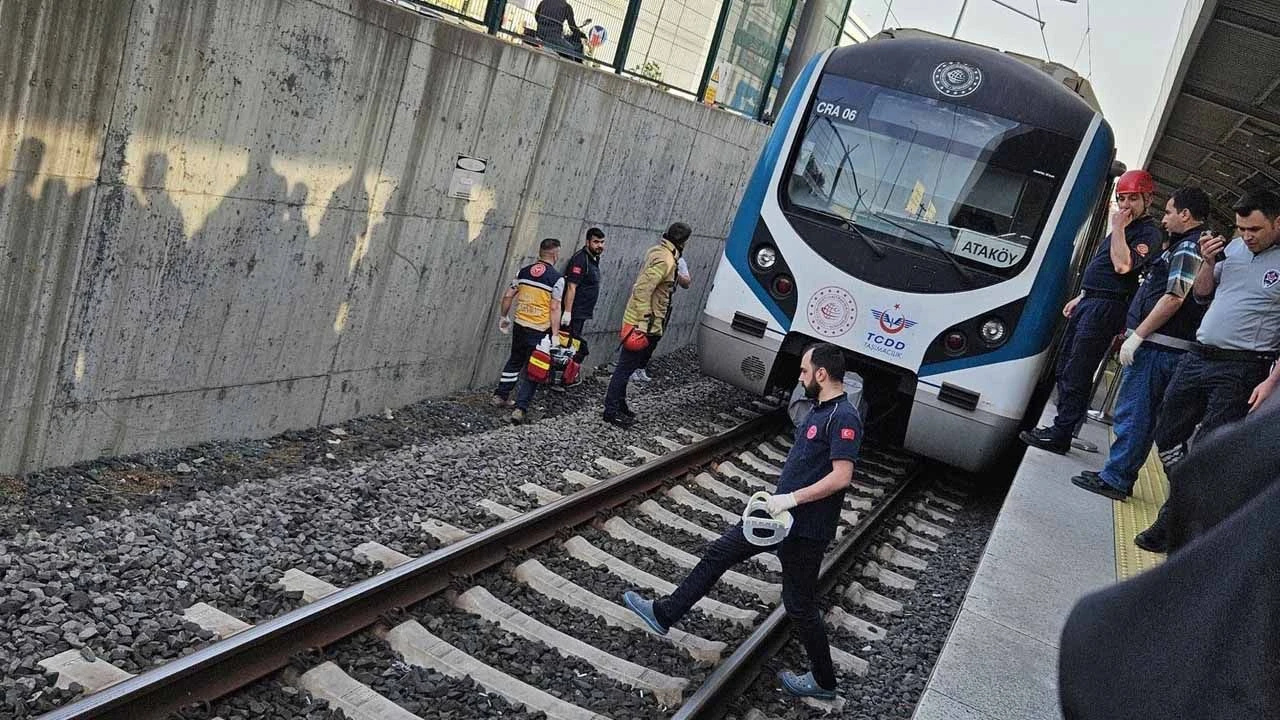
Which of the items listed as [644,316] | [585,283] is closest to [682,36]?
[585,283]

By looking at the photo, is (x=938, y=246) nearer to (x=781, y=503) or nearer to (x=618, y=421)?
(x=618, y=421)

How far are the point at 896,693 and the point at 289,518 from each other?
3.43m

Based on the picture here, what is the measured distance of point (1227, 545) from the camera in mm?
→ 1196

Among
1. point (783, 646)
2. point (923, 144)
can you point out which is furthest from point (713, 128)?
point (783, 646)

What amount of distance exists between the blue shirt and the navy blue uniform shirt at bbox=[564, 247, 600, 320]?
5.66m

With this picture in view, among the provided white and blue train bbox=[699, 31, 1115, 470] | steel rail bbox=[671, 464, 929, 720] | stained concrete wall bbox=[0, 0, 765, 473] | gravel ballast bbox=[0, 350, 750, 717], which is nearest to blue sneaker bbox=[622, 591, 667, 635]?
steel rail bbox=[671, 464, 929, 720]

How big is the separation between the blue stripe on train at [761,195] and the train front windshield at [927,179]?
23 centimetres

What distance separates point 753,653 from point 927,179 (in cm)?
538

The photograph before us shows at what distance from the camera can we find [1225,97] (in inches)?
754

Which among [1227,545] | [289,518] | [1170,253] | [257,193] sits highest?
[1170,253]

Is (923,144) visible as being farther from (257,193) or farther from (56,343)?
(56,343)

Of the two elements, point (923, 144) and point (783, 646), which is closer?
point (783, 646)

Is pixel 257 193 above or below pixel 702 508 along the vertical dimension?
above

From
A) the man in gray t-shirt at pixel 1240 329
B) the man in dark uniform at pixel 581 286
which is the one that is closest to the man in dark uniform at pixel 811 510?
the man in gray t-shirt at pixel 1240 329
